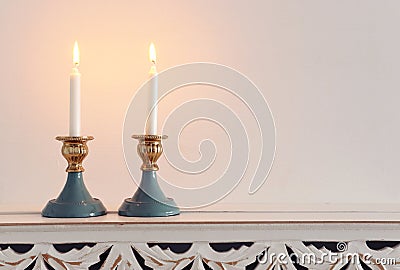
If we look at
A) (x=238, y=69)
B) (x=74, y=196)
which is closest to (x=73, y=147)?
(x=74, y=196)

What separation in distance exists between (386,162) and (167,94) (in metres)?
0.35

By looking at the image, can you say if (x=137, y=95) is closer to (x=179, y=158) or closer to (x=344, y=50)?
(x=179, y=158)

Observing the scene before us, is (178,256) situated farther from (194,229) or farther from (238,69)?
A: (238,69)

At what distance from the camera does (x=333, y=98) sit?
2.98 feet

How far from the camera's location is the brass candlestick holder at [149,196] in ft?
2.35

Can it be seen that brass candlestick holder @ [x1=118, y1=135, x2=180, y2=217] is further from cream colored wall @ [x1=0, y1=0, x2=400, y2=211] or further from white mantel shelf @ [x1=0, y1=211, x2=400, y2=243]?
cream colored wall @ [x1=0, y1=0, x2=400, y2=211]

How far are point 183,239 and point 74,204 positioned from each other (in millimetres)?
141

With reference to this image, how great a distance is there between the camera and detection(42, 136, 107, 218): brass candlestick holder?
709 mm

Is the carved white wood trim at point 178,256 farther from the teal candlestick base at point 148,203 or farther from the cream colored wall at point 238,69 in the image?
the cream colored wall at point 238,69

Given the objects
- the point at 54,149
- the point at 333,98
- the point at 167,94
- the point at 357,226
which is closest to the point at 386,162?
the point at 333,98

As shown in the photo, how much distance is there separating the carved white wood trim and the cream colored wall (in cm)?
20

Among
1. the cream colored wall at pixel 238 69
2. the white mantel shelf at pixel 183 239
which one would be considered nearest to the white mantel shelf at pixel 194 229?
the white mantel shelf at pixel 183 239

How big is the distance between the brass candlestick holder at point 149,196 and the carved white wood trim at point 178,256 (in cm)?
5

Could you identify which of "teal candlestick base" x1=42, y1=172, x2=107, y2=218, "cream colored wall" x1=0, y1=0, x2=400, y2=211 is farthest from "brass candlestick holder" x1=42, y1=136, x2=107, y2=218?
"cream colored wall" x1=0, y1=0, x2=400, y2=211
